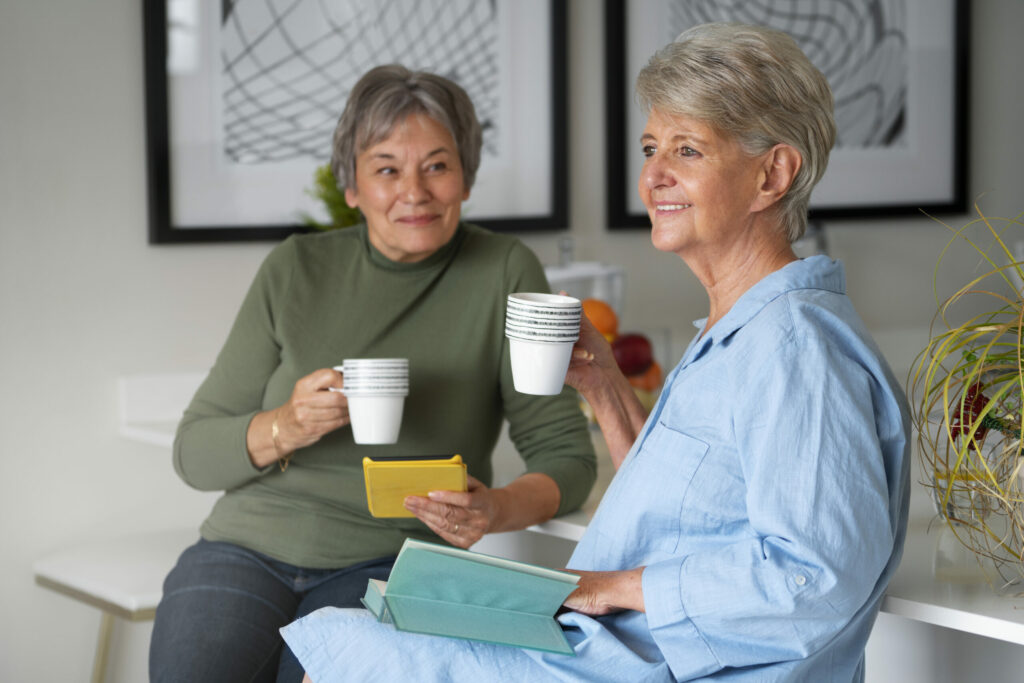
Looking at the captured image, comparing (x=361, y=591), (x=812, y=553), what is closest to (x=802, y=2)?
(x=361, y=591)

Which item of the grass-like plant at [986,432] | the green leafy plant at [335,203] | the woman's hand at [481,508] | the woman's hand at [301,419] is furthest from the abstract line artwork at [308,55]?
the grass-like plant at [986,432]

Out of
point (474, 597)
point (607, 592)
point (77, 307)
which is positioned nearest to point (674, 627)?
Result: point (607, 592)

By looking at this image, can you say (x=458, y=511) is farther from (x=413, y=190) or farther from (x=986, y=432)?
(x=986, y=432)

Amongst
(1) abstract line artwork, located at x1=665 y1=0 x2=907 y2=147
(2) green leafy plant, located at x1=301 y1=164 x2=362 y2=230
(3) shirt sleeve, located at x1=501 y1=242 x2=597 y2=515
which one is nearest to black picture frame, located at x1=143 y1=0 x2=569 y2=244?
(2) green leafy plant, located at x1=301 y1=164 x2=362 y2=230

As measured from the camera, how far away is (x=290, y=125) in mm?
2354

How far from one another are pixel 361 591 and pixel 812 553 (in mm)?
742

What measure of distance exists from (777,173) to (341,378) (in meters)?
0.65

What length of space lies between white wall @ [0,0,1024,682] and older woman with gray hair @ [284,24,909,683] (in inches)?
48.8

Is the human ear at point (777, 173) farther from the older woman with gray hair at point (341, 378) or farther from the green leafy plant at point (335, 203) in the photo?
the green leafy plant at point (335, 203)

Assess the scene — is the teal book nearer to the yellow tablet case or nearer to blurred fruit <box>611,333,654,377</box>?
the yellow tablet case

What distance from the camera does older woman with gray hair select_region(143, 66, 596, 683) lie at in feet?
5.16

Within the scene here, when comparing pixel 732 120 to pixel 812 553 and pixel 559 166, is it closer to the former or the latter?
pixel 812 553

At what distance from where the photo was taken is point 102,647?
2156mm

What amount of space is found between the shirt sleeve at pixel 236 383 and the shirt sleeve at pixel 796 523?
83 cm
